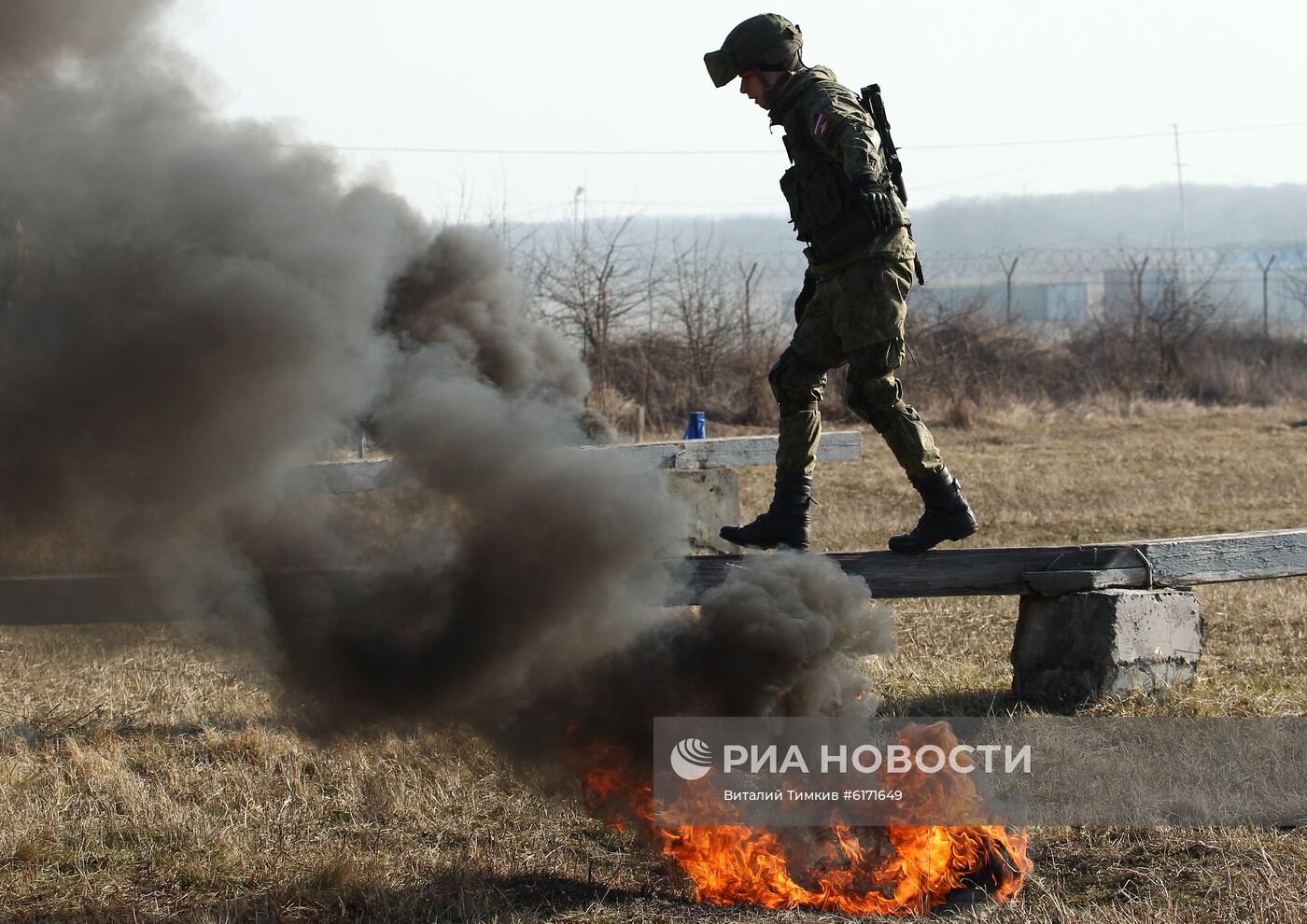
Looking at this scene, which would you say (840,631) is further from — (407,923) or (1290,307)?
(1290,307)

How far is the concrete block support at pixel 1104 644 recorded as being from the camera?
5582 mm

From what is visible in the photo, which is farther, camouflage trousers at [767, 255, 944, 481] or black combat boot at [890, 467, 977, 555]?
black combat boot at [890, 467, 977, 555]

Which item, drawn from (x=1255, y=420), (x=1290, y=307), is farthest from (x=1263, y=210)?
(x=1255, y=420)

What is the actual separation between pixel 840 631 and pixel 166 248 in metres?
2.47

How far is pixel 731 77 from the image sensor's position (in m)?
5.11

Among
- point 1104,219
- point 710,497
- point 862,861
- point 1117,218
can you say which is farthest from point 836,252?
point 1104,219

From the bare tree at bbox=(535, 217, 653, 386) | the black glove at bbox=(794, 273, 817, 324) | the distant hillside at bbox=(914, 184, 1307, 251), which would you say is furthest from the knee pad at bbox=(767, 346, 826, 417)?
the distant hillside at bbox=(914, 184, 1307, 251)

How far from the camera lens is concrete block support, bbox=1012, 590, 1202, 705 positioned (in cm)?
558

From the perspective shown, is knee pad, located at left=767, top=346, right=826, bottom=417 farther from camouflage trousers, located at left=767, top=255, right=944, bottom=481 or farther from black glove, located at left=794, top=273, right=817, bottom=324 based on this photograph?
black glove, located at left=794, top=273, right=817, bottom=324

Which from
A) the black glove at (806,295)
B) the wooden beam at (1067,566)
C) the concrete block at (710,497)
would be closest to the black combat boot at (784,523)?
the wooden beam at (1067,566)
